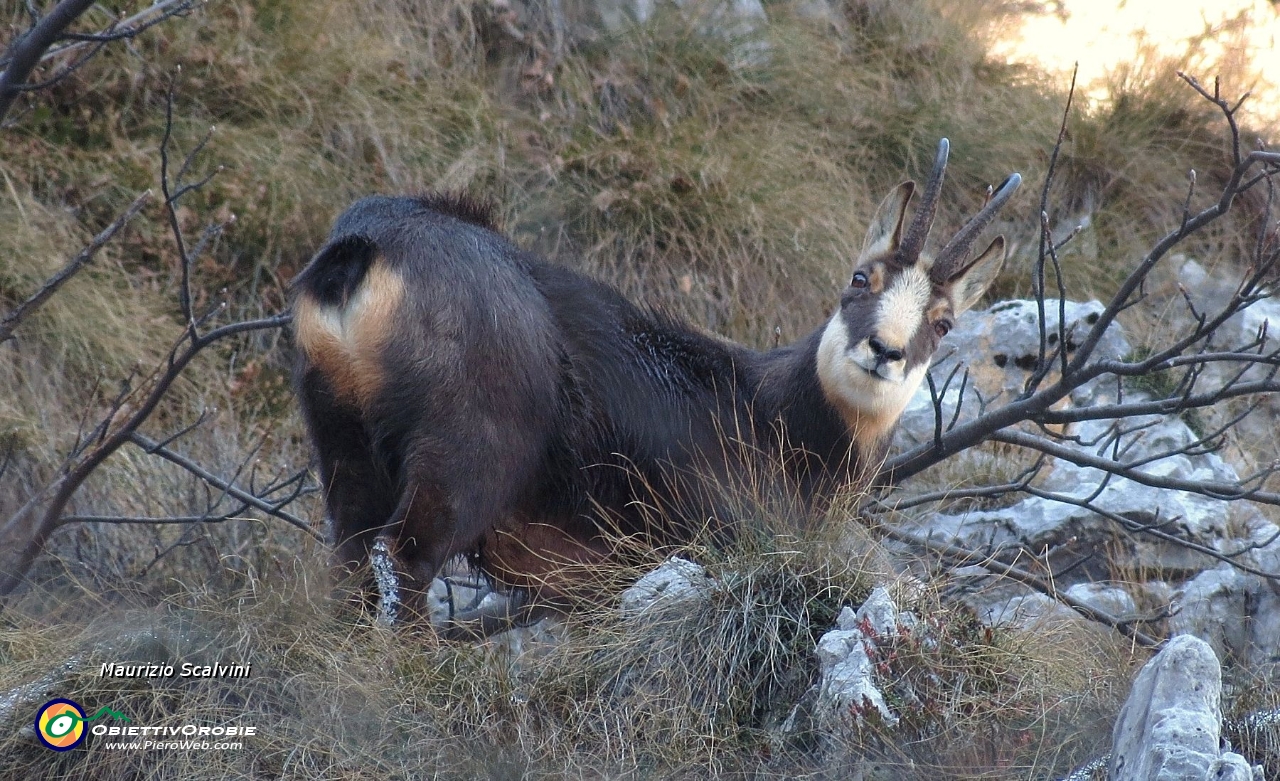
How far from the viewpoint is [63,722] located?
13.1ft

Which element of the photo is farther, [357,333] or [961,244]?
[961,244]

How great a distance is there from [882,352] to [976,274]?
2.54ft

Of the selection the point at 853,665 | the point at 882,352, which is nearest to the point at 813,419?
the point at 882,352

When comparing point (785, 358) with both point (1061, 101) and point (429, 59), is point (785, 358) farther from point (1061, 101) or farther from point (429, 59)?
point (1061, 101)

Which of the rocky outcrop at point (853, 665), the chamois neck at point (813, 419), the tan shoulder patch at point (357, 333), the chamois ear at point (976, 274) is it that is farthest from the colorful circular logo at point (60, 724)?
the chamois ear at point (976, 274)

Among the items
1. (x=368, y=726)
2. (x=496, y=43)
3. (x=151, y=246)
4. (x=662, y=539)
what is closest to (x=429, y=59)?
(x=496, y=43)

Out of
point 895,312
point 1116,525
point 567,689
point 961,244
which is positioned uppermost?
point 961,244

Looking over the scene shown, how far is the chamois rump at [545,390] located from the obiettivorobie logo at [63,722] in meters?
0.95

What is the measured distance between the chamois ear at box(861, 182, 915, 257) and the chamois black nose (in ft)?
1.84

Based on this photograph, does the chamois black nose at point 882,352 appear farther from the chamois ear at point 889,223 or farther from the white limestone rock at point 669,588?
the white limestone rock at point 669,588

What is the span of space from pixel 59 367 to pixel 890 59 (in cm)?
628

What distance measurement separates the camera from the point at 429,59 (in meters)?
9.02

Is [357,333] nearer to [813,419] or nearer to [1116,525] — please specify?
[813,419]

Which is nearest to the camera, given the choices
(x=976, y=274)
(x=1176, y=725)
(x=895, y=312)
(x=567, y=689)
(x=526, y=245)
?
(x=1176, y=725)
